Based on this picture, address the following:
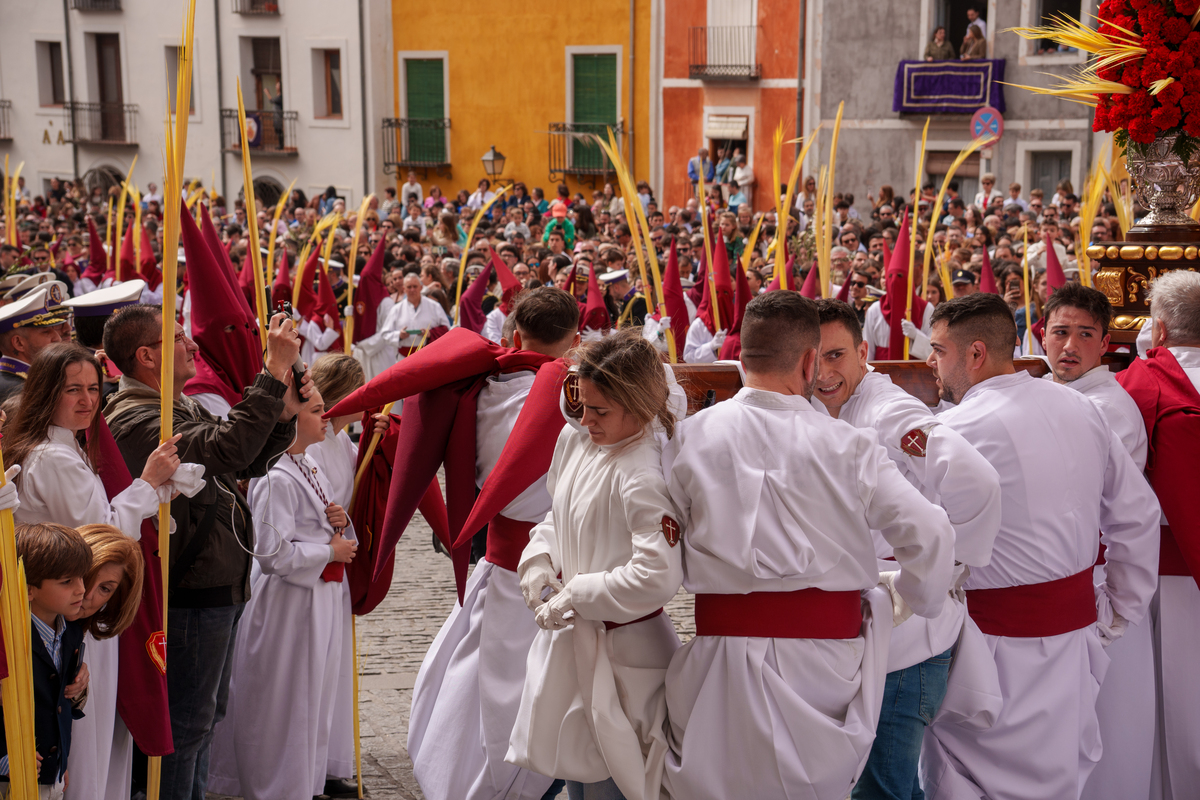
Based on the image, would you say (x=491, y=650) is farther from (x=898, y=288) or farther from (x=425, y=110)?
(x=425, y=110)

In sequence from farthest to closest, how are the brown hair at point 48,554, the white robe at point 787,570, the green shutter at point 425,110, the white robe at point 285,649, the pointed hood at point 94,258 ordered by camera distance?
the green shutter at point 425,110 < the pointed hood at point 94,258 < the white robe at point 285,649 < the brown hair at point 48,554 < the white robe at point 787,570

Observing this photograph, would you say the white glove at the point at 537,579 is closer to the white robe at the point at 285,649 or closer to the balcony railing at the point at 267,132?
the white robe at the point at 285,649

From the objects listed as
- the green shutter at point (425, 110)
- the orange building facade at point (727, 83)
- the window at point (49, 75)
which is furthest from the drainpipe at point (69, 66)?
the orange building facade at point (727, 83)

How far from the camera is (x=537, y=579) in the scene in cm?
291

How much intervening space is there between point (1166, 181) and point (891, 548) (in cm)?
218

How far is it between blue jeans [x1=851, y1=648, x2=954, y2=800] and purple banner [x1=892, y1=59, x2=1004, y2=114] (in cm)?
1933

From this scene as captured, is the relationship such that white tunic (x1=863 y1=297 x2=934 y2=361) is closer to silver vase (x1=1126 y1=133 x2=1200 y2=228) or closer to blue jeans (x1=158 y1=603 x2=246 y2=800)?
silver vase (x1=1126 y1=133 x2=1200 y2=228)

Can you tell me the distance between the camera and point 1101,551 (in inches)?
150

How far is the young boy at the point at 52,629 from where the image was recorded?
9.38 ft

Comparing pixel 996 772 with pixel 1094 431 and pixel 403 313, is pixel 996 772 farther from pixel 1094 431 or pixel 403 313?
pixel 403 313

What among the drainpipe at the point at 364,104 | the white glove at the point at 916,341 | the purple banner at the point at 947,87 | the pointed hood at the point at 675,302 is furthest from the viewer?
the drainpipe at the point at 364,104

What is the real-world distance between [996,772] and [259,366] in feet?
8.40

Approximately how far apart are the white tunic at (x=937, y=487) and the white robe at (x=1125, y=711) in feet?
2.35

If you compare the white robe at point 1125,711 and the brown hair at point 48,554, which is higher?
the brown hair at point 48,554
